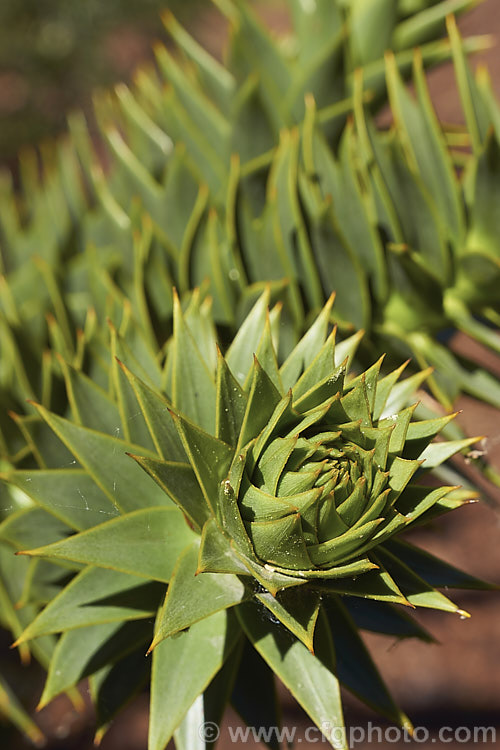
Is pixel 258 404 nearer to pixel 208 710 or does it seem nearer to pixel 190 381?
pixel 190 381

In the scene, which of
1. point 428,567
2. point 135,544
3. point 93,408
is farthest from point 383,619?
point 93,408

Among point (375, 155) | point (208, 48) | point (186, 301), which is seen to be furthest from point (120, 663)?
point (208, 48)

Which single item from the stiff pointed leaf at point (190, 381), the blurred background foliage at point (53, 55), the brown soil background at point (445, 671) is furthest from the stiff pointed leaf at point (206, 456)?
the blurred background foliage at point (53, 55)

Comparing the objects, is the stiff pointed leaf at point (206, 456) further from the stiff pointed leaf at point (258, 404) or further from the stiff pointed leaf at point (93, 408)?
the stiff pointed leaf at point (93, 408)

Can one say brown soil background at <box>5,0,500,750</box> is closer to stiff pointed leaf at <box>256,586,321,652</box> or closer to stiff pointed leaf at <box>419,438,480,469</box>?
stiff pointed leaf at <box>419,438,480,469</box>

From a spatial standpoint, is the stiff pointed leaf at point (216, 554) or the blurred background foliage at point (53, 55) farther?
the blurred background foliage at point (53, 55)

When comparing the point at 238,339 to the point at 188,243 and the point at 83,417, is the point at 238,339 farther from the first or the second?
the point at 188,243

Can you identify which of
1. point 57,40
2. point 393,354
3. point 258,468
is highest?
point 57,40
